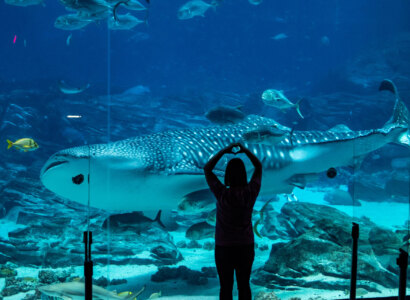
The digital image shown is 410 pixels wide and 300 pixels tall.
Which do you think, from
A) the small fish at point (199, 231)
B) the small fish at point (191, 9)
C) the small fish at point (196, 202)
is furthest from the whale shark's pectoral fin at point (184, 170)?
the small fish at point (191, 9)

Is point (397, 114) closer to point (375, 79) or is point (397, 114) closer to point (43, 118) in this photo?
point (43, 118)

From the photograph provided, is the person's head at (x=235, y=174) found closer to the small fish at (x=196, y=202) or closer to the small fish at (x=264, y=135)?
the small fish at (x=196, y=202)

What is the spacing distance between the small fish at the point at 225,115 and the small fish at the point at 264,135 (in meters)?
0.60

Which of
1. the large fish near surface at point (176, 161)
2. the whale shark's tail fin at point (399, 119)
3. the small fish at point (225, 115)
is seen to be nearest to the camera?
the large fish near surface at point (176, 161)

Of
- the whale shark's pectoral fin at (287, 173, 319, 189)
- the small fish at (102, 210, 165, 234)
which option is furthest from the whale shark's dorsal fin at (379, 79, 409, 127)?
the small fish at (102, 210, 165, 234)

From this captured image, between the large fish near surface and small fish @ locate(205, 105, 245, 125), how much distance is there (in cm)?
11

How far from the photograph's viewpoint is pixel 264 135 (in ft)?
11.5

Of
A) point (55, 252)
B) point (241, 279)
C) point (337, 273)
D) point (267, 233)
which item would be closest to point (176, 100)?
point (267, 233)

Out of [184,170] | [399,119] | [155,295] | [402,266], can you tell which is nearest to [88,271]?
[155,295]

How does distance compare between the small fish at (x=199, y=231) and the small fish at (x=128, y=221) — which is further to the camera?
the small fish at (x=199, y=231)

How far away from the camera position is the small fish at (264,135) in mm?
3488

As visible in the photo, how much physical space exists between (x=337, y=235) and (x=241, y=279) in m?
2.25

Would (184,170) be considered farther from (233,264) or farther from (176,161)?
(233,264)

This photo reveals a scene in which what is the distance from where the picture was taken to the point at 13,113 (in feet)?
32.3
